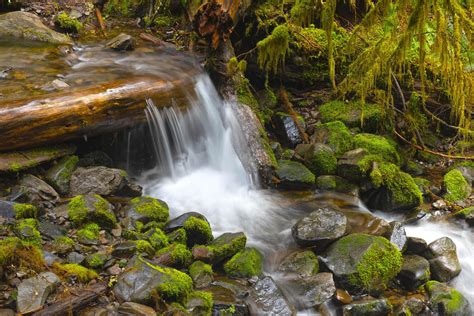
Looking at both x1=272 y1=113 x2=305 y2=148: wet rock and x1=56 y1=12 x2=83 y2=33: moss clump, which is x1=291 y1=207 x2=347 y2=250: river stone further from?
x1=56 y1=12 x2=83 y2=33: moss clump

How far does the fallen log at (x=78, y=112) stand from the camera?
5.29 metres

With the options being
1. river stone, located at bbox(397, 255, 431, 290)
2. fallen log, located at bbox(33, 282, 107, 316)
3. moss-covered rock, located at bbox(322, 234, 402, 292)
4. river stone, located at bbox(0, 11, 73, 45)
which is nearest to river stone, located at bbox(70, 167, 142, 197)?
fallen log, located at bbox(33, 282, 107, 316)

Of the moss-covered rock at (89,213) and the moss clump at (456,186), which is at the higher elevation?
the moss-covered rock at (89,213)

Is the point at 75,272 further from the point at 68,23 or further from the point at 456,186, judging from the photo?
the point at 68,23

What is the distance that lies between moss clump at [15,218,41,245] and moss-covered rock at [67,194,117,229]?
47 cm

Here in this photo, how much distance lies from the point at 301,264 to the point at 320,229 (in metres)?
0.53

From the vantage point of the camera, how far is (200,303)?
3.97m

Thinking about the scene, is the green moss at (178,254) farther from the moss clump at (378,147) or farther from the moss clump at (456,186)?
the moss clump at (456,186)

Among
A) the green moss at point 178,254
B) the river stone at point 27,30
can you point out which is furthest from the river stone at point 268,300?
the river stone at point 27,30

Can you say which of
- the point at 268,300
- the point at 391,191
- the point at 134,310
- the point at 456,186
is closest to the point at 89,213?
the point at 134,310

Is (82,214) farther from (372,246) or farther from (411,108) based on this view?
(411,108)

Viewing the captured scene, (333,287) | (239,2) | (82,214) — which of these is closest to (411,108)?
(239,2)

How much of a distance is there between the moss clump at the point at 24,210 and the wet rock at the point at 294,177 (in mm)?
3358

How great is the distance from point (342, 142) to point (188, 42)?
12.1ft
